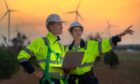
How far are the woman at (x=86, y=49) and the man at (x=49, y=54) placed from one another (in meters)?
1.24

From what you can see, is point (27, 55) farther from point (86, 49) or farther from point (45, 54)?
point (86, 49)

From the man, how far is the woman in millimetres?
1241

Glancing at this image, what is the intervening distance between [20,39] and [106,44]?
225 feet

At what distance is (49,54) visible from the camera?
1053 centimetres

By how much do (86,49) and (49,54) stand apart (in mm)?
1738

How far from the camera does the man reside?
416 inches

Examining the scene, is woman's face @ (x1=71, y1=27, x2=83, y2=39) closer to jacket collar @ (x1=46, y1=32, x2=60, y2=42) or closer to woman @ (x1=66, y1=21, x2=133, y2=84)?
woman @ (x1=66, y1=21, x2=133, y2=84)

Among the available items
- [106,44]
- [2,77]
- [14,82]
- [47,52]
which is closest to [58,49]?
[47,52]

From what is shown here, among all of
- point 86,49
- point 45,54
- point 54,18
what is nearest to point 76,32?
point 86,49

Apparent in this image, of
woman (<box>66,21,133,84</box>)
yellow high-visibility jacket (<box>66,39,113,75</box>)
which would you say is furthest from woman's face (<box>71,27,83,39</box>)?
yellow high-visibility jacket (<box>66,39,113,75</box>)

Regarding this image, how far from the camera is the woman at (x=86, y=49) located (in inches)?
465

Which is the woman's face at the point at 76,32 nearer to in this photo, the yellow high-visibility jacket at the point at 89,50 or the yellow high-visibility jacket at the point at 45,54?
the yellow high-visibility jacket at the point at 89,50

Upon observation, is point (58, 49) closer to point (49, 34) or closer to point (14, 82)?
point (49, 34)

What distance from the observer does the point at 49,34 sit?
10.6 meters
